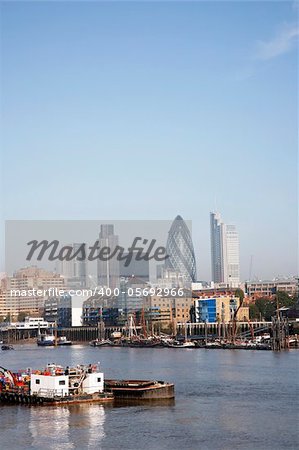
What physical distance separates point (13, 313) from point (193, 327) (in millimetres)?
34809

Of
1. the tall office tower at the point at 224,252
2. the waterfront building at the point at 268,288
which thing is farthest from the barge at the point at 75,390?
the tall office tower at the point at 224,252

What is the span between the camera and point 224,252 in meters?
120

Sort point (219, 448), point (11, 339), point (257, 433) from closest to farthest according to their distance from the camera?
point (219, 448) < point (257, 433) < point (11, 339)

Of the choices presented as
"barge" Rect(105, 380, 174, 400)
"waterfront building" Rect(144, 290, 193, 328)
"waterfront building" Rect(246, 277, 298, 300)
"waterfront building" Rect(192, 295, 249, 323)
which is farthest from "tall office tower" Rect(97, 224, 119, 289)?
"barge" Rect(105, 380, 174, 400)

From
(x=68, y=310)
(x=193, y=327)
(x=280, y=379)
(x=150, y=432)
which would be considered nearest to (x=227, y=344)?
(x=193, y=327)

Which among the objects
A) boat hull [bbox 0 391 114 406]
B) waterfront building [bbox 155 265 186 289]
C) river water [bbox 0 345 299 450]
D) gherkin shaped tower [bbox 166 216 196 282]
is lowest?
river water [bbox 0 345 299 450]

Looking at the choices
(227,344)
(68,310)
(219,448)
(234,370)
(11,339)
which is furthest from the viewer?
(68,310)

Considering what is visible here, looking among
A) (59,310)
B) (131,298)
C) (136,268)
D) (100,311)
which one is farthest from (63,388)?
(136,268)

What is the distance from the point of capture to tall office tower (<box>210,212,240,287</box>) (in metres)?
118

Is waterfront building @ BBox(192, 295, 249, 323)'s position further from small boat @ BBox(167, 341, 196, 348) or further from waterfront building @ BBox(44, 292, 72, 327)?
waterfront building @ BBox(44, 292, 72, 327)

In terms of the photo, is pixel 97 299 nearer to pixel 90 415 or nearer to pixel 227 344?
pixel 227 344

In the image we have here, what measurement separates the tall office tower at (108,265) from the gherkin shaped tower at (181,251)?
7013mm

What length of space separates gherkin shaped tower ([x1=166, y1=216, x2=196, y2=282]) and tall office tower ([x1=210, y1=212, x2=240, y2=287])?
48.1 feet

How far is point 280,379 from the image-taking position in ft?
67.2
